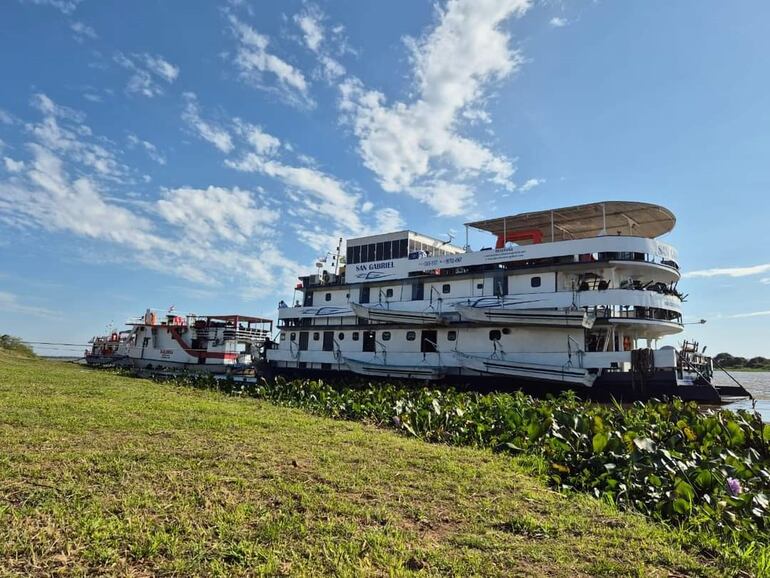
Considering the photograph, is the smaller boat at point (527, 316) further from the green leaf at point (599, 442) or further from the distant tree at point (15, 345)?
the distant tree at point (15, 345)

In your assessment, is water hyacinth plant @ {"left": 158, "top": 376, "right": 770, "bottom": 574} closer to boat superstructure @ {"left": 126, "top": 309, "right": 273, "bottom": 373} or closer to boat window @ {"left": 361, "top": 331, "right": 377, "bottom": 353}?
boat window @ {"left": 361, "top": 331, "right": 377, "bottom": 353}

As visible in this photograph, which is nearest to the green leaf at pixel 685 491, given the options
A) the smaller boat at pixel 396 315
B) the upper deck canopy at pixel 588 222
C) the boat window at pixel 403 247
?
the upper deck canopy at pixel 588 222

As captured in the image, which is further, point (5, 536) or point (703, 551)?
point (703, 551)

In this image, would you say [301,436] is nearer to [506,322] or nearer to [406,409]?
[406,409]

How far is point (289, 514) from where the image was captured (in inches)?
161

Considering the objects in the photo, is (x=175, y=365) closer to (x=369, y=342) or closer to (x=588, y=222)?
(x=369, y=342)

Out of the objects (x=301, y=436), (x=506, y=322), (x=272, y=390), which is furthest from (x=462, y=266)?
(x=301, y=436)

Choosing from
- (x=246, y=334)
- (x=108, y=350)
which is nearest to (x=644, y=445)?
(x=246, y=334)

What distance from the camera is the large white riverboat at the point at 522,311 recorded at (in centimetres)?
1867

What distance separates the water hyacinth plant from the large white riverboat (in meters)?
7.84

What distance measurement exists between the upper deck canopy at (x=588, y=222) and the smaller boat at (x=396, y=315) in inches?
192

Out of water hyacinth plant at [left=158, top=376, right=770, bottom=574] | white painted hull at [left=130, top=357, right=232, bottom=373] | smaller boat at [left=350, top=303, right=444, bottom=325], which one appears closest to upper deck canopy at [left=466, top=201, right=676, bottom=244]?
smaller boat at [left=350, top=303, right=444, bottom=325]

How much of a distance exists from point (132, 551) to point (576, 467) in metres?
5.04

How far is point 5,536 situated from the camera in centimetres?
334
